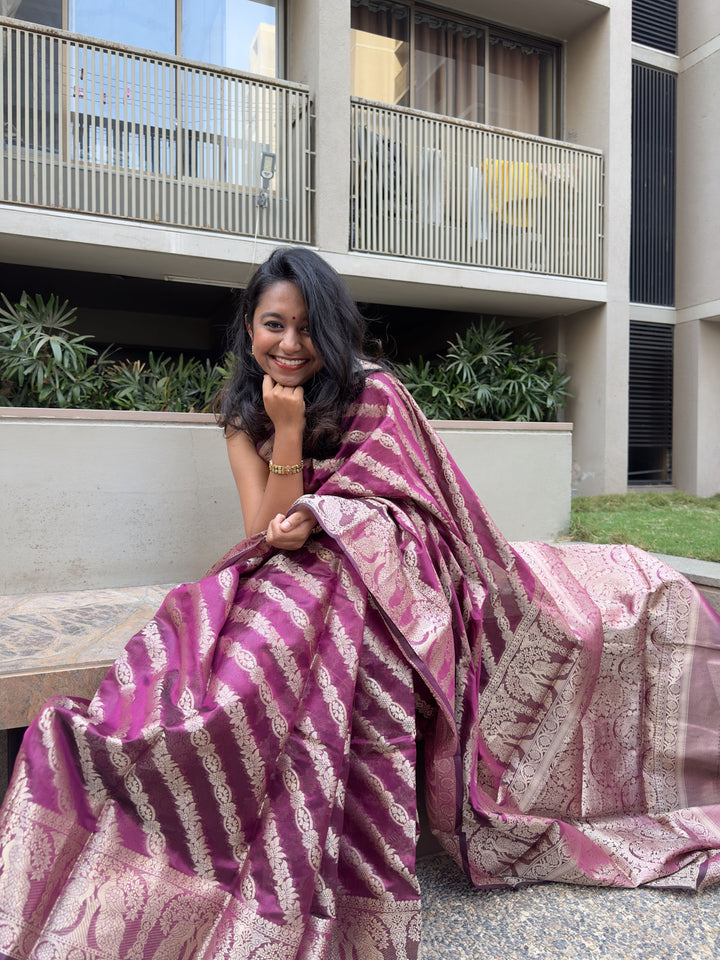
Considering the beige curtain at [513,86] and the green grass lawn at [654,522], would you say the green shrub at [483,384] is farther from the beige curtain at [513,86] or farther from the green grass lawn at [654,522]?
the beige curtain at [513,86]

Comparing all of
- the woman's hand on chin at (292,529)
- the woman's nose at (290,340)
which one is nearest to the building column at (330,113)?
the woman's nose at (290,340)

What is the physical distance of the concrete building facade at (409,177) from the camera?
474cm

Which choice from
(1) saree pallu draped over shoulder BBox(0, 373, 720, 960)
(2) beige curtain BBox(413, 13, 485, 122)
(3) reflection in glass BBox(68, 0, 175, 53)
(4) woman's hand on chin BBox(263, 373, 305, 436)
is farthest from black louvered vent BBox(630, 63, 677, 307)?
(4) woman's hand on chin BBox(263, 373, 305, 436)

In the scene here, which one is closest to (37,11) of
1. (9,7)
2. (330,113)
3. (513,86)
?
Answer: (9,7)

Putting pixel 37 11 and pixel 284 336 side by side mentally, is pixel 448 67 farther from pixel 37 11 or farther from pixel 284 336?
pixel 284 336

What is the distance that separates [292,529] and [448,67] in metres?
6.78

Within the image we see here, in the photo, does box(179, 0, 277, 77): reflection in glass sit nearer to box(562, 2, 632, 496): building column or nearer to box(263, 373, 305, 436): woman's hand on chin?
box(562, 2, 632, 496): building column

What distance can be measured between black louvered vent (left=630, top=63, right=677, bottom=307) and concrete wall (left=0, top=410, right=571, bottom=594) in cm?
605

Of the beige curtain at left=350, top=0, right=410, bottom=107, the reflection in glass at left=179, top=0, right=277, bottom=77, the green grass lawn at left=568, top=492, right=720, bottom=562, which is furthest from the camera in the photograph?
the beige curtain at left=350, top=0, right=410, bottom=107

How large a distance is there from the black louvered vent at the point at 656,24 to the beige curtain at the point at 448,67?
70.2 inches

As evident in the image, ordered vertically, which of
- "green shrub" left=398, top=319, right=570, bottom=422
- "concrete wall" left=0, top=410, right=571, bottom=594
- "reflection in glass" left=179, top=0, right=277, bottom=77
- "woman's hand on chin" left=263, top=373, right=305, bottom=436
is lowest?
"concrete wall" left=0, top=410, right=571, bottom=594

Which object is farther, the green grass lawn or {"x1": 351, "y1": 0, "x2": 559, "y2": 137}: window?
{"x1": 351, "y1": 0, "x2": 559, "y2": 137}: window

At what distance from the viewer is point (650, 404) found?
23.4 ft

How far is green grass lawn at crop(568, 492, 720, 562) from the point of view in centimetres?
358
